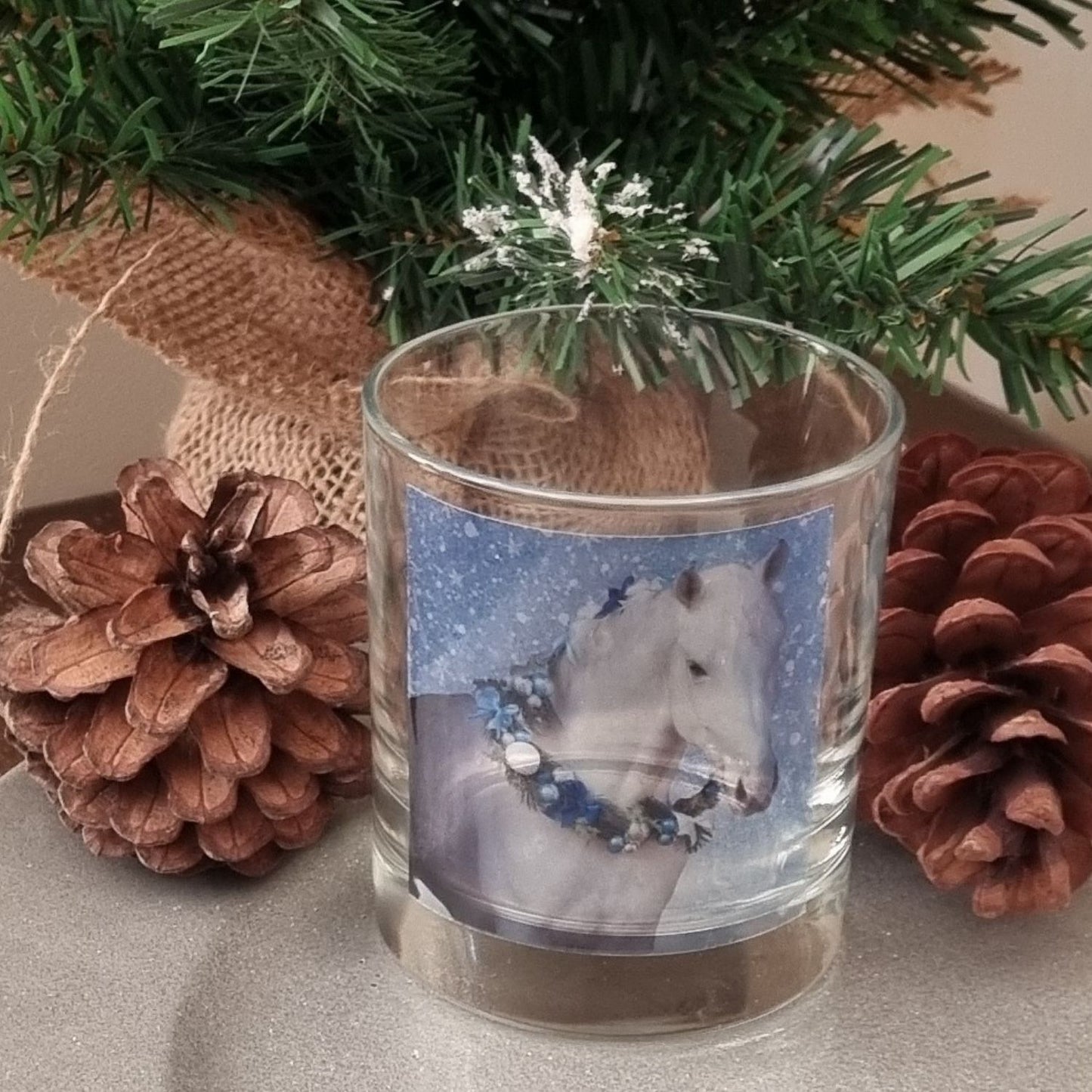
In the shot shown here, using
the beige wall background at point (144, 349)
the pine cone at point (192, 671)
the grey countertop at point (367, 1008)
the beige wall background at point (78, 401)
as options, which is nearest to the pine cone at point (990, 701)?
the grey countertop at point (367, 1008)

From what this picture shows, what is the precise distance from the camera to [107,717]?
320 millimetres

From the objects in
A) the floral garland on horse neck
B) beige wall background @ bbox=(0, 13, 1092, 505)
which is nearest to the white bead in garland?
the floral garland on horse neck

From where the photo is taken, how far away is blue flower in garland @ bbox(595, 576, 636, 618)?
0.90 ft

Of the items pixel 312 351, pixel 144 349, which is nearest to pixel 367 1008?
pixel 312 351

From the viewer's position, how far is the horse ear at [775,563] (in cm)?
27

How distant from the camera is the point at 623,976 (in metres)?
0.30

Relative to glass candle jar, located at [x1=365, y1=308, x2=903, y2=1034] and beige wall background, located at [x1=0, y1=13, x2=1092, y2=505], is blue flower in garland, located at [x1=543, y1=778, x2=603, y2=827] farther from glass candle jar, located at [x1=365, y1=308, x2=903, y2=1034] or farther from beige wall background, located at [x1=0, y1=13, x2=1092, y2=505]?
beige wall background, located at [x1=0, y1=13, x2=1092, y2=505]

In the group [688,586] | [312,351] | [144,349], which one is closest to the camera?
[688,586]

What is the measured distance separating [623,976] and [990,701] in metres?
0.10

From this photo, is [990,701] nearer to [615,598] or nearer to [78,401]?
[615,598]

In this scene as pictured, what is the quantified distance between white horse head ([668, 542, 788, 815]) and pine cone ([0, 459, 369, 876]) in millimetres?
86

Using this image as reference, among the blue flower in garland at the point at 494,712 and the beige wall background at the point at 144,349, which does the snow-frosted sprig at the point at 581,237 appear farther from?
the beige wall background at the point at 144,349

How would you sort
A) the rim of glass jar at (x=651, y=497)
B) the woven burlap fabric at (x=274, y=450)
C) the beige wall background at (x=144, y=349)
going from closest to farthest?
1. the rim of glass jar at (x=651, y=497)
2. the woven burlap fabric at (x=274, y=450)
3. the beige wall background at (x=144, y=349)

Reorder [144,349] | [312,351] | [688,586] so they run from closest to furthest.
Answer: [688,586], [312,351], [144,349]
